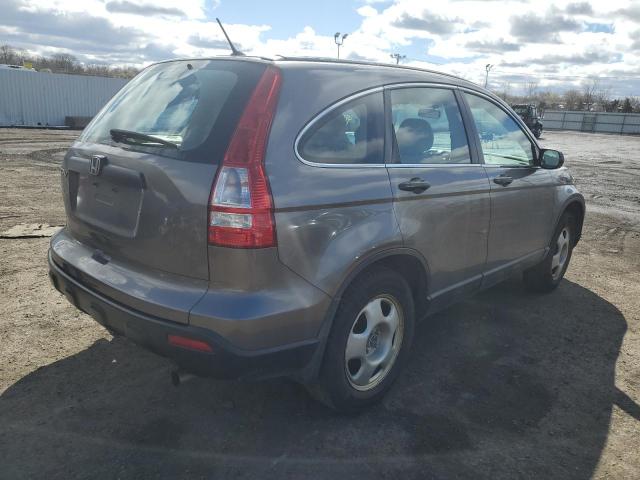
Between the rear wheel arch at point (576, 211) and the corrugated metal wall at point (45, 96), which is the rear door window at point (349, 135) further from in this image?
the corrugated metal wall at point (45, 96)

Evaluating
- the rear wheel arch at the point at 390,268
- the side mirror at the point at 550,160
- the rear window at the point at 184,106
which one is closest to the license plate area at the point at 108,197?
the rear window at the point at 184,106

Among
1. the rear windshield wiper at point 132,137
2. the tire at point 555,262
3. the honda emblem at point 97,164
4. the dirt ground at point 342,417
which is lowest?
the dirt ground at point 342,417

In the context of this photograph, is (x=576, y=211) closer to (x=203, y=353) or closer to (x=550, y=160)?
(x=550, y=160)

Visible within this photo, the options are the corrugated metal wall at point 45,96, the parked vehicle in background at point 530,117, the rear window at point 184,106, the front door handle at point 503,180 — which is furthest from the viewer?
the parked vehicle in background at point 530,117

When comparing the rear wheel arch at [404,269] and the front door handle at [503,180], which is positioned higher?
the front door handle at [503,180]

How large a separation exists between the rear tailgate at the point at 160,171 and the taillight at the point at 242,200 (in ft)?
0.16

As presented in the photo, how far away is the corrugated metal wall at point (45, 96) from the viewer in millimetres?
25000

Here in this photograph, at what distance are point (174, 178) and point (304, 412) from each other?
1.51 metres

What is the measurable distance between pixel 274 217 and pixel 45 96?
28.3 metres

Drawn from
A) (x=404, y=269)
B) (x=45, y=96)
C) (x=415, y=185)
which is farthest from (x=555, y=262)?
(x=45, y=96)

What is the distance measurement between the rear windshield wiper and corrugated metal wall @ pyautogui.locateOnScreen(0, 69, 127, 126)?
26.6 m

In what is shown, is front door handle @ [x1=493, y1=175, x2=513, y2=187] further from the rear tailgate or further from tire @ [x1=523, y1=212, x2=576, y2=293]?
the rear tailgate

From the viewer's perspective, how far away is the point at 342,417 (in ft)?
9.68

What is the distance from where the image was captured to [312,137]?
2482mm
